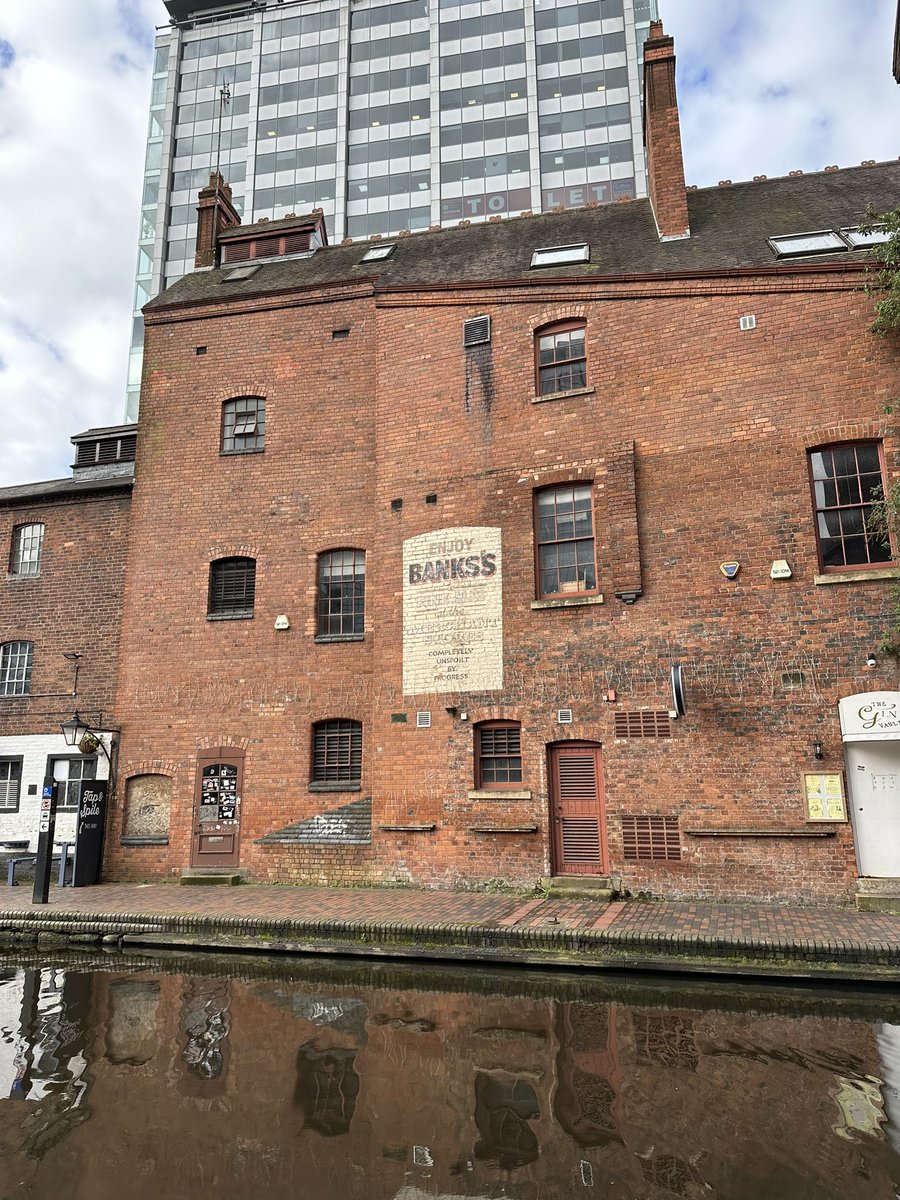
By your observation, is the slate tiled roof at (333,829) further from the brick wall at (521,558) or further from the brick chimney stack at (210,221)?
the brick chimney stack at (210,221)

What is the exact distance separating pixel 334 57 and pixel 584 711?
161 ft

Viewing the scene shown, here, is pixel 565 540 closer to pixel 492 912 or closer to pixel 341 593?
pixel 341 593

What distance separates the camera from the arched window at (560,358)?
1302 cm

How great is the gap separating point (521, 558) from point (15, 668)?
1070 cm

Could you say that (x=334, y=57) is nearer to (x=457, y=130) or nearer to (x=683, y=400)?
(x=457, y=130)

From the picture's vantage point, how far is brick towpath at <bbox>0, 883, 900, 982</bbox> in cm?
823

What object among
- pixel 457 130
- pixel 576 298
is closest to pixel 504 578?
pixel 576 298

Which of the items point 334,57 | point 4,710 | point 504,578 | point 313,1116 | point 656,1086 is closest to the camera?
point 313,1116

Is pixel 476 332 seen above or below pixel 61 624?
above

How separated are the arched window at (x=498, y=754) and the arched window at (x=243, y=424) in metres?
7.14

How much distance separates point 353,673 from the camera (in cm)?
1390

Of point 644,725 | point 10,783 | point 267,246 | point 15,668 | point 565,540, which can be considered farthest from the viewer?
point 267,246

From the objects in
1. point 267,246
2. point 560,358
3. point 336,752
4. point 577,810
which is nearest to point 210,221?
point 267,246

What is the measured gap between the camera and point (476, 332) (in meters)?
13.7
